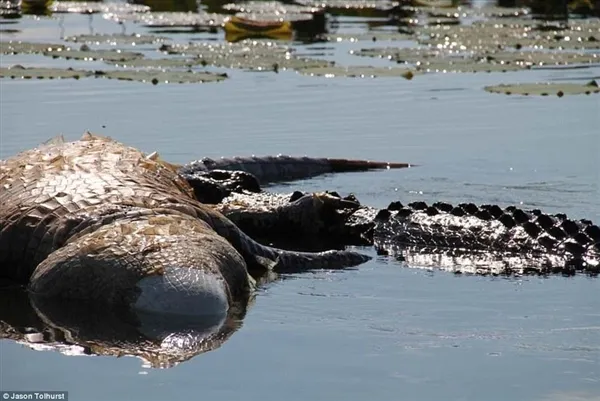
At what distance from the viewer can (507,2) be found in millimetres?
26016

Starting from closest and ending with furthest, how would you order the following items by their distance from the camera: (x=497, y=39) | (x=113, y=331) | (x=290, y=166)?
(x=113, y=331) → (x=290, y=166) → (x=497, y=39)

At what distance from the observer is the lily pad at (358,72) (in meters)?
14.7

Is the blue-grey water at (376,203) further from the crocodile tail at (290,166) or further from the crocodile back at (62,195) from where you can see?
the crocodile back at (62,195)

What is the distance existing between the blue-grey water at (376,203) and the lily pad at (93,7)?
5183mm

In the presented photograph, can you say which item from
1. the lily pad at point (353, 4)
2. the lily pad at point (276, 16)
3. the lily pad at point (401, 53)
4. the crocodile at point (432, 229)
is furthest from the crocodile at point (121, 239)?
the lily pad at point (353, 4)

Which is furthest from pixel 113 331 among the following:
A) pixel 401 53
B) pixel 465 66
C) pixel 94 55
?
pixel 401 53

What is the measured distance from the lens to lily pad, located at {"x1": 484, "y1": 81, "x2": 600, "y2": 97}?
13.1 metres

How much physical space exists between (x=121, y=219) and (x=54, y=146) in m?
1.46

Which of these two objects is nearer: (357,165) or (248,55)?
(357,165)

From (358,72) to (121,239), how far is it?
891cm

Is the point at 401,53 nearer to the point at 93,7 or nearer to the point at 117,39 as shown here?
the point at 117,39

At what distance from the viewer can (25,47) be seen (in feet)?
54.7

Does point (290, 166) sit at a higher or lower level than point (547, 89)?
lower

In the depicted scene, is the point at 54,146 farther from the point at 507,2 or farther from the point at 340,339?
the point at 507,2
